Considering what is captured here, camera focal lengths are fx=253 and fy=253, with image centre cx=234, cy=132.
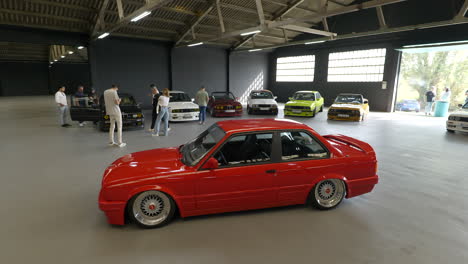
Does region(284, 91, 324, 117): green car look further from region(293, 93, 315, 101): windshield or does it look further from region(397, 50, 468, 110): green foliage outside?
region(397, 50, 468, 110): green foliage outside

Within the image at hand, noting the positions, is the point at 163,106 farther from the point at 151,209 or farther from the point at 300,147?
the point at 300,147

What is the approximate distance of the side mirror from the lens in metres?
2.99

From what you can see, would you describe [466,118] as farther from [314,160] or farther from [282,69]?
[282,69]

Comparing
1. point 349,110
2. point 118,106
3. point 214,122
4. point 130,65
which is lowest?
point 214,122

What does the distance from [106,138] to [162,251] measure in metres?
6.25

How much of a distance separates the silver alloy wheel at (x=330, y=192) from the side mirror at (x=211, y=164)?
4.98 feet

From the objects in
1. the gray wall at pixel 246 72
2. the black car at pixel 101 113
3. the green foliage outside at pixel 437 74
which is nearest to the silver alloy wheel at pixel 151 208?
the black car at pixel 101 113

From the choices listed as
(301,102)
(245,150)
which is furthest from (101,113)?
(301,102)

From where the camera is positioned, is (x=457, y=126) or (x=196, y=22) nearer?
(x=457, y=126)

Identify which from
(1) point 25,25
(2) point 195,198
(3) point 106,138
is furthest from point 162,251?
(1) point 25,25

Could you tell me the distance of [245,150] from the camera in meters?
3.38

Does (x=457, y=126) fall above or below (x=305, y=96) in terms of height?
below

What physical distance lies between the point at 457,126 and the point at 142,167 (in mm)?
10752

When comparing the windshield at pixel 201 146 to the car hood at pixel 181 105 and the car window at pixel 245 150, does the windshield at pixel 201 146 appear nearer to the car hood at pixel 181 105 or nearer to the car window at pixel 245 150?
the car window at pixel 245 150
